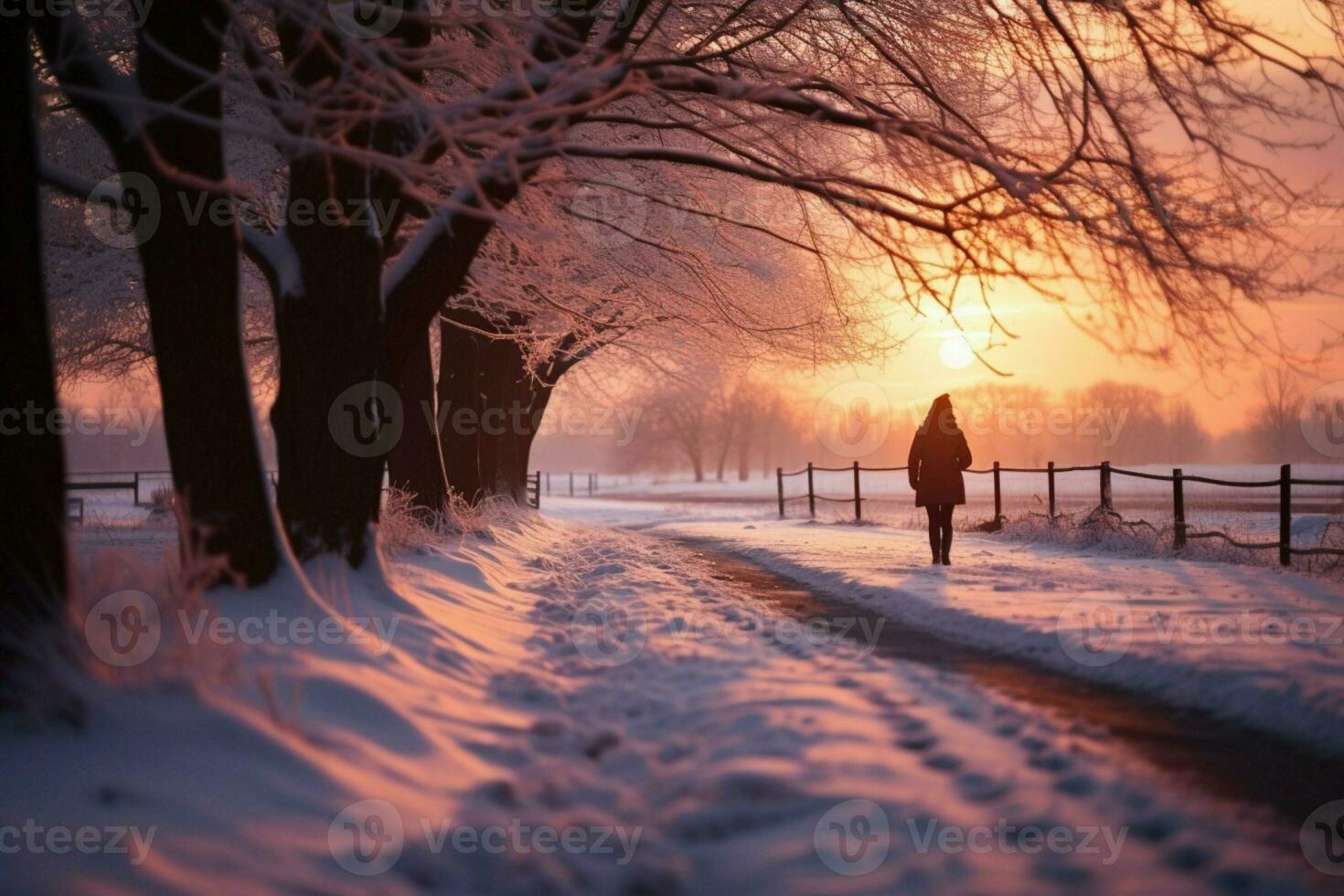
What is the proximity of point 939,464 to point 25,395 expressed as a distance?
945 cm

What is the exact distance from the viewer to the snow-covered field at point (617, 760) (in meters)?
2.93

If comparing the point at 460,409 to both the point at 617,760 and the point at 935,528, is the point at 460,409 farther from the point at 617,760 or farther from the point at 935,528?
the point at 617,760

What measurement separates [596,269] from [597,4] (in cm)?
691

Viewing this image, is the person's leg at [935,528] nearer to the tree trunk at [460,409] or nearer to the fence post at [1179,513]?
the fence post at [1179,513]

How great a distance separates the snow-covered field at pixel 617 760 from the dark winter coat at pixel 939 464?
179 inches

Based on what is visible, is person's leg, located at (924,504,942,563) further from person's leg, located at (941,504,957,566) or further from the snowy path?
the snowy path

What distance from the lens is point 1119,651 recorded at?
610 centimetres

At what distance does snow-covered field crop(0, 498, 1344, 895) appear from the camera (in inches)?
115

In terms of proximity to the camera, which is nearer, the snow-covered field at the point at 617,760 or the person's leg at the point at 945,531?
the snow-covered field at the point at 617,760

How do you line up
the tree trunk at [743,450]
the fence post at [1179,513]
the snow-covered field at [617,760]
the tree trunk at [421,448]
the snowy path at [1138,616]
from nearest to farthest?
the snow-covered field at [617,760] < the snowy path at [1138,616] < the tree trunk at [421,448] < the fence post at [1179,513] < the tree trunk at [743,450]

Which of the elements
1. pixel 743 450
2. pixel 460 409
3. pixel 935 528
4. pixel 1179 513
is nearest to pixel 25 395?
pixel 935 528

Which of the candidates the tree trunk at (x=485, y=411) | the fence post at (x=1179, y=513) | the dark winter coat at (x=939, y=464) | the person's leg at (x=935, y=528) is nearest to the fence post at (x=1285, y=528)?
the fence post at (x=1179, y=513)

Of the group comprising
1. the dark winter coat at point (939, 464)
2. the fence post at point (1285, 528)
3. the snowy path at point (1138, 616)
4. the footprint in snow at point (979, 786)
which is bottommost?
the snowy path at point (1138, 616)

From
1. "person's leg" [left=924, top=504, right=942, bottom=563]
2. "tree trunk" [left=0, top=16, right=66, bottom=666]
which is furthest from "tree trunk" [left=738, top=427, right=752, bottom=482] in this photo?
"tree trunk" [left=0, top=16, right=66, bottom=666]
